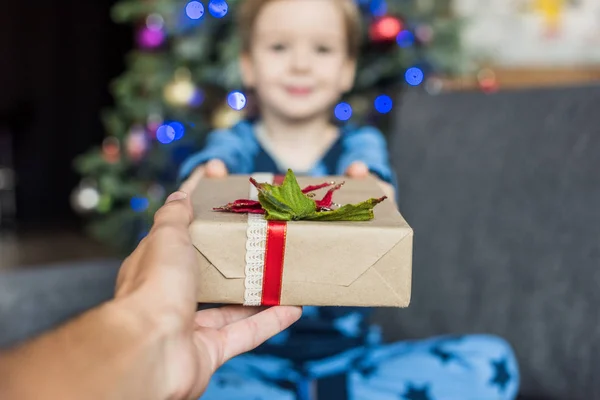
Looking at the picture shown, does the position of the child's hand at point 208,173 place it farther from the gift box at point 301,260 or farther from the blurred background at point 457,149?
the blurred background at point 457,149

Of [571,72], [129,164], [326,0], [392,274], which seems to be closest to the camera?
[392,274]

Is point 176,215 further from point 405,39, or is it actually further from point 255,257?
point 405,39

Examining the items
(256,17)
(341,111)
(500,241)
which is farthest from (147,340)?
(341,111)

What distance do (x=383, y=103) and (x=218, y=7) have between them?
568 mm

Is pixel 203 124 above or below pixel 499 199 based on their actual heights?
above

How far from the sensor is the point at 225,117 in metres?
2.06

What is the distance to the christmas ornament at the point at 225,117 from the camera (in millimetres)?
2031

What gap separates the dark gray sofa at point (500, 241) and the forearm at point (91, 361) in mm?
887

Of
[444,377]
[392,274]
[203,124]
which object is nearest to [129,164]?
[203,124]

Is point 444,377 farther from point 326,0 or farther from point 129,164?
point 129,164

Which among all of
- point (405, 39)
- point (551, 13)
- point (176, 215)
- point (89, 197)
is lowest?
point (89, 197)

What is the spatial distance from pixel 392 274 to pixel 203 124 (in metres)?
1.61

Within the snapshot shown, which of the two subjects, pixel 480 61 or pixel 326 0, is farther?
pixel 480 61

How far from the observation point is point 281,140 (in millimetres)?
1194
